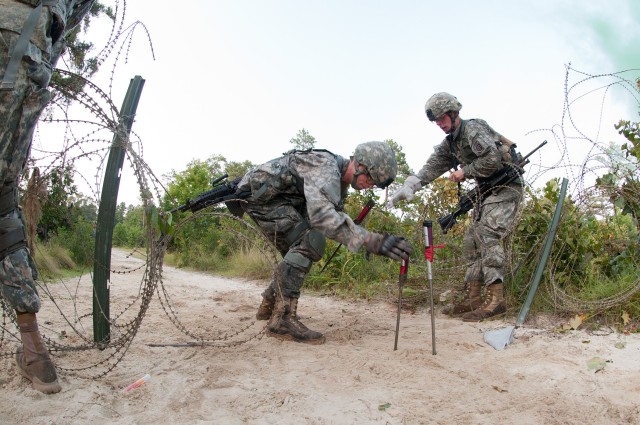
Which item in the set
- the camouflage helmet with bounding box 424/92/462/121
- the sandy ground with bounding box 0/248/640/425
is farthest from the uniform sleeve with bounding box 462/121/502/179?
the sandy ground with bounding box 0/248/640/425

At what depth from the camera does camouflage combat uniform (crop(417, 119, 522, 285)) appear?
4.17 meters

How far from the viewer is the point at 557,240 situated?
4344 millimetres

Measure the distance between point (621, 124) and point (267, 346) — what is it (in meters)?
3.71

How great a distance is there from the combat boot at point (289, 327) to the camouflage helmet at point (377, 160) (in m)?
1.08

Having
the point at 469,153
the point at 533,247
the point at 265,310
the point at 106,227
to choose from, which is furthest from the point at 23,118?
the point at 533,247

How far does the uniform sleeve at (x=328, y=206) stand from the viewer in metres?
3.10

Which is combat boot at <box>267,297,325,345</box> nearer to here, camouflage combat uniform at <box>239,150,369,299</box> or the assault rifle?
camouflage combat uniform at <box>239,150,369,299</box>

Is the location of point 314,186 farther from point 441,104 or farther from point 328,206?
point 441,104

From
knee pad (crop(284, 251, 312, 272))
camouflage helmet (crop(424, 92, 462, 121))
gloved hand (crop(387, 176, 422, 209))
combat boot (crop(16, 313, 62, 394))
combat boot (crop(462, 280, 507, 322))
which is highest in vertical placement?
camouflage helmet (crop(424, 92, 462, 121))

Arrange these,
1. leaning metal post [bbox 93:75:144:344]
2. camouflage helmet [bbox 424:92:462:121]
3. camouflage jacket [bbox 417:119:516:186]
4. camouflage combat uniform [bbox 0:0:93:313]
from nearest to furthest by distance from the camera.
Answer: camouflage combat uniform [bbox 0:0:93:313] < leaning metal post [bbox 93:75:144:344] < camouflage jacket [bbox 417:119:516:186] < camouflage helmet [bbox 424:92:462:121]

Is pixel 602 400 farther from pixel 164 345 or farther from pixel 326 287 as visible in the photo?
pixel 326 287

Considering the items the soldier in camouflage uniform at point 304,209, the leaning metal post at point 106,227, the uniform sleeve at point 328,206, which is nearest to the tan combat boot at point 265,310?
the soldier in camouflage uniform at point 304,209

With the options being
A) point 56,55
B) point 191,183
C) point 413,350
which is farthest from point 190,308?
point 191,183

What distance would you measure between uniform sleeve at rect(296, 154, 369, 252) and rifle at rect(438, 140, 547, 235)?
163 cm
